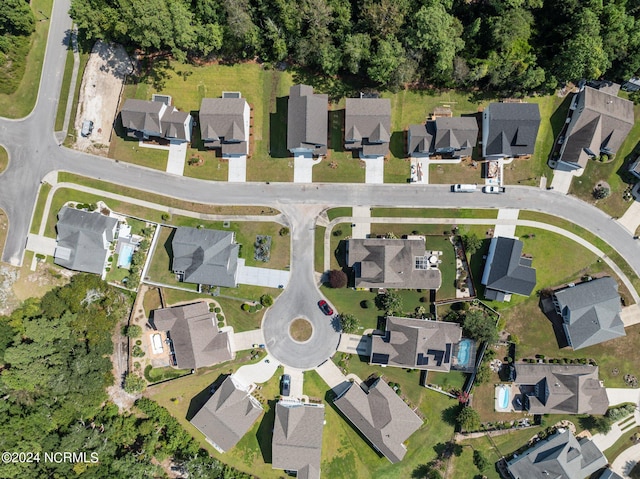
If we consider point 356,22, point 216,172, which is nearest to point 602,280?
point 356,22

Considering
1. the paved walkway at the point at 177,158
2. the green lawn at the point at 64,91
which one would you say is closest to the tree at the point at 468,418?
the paved walkway at the point at 177,158

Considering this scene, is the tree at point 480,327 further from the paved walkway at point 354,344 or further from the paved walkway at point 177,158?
the paved walkway at point 177,158

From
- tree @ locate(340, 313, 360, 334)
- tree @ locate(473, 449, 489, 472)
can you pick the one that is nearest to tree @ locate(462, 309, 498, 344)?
tree @ locate(340, 313, 360, 334)

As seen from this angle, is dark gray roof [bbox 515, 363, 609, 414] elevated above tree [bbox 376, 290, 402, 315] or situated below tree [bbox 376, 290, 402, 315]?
below

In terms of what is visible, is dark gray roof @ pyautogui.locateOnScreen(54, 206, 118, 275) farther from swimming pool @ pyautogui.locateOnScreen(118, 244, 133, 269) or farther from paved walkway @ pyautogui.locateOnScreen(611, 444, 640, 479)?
paved walkway @ pyautogui.locateOnScreen(611, 444, 640, 479)

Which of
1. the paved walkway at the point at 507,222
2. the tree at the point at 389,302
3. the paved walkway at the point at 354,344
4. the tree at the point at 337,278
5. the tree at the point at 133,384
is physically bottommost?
the tree at the point at 133,384

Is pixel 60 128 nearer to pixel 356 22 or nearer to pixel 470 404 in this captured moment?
pixel 356 22

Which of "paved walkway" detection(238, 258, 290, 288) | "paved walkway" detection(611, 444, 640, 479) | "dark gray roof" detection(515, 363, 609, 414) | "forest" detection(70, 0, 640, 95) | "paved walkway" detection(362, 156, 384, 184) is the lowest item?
"paved walkway" detection(611, 444, 640, 479)
